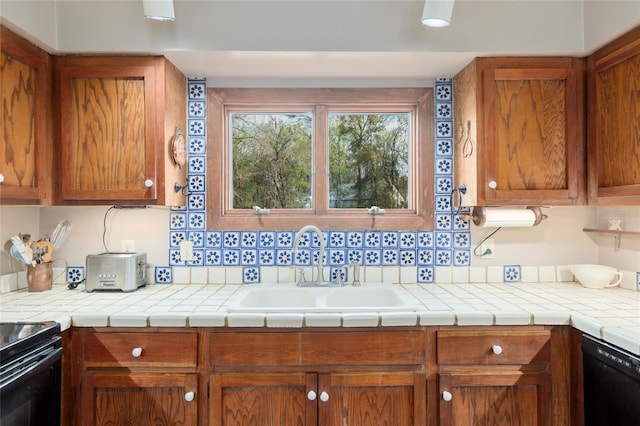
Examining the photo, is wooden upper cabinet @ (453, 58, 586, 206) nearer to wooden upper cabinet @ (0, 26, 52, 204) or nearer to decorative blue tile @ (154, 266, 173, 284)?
decorative blue tile @ (154, 266, 173, 284)

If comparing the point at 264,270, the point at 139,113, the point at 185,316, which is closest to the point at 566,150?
the point at 264,270

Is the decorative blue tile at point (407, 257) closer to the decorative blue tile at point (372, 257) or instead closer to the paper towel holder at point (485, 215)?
the decorative blue tile at point (372, 257)

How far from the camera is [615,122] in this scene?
174 centimetres

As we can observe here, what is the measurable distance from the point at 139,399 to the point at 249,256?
34.1 inches

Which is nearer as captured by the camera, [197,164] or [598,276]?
[598,276]

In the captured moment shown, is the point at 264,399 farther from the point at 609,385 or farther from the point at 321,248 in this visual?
the point at 609,385

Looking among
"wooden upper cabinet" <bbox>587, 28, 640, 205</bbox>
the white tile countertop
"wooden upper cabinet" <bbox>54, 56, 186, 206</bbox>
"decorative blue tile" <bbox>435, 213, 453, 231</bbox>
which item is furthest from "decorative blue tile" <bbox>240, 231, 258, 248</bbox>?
"wooden upper cabinet" <bbox>587, 28, 640, 205</bbox>

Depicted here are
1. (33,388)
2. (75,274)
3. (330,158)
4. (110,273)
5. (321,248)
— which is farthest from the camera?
(330,158)

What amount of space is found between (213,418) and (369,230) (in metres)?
1.18

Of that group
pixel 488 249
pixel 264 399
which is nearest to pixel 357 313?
pixel 264 399

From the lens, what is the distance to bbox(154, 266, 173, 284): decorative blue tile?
7.12ft

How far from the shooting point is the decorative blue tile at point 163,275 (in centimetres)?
217

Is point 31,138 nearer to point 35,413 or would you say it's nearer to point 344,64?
point 35,413

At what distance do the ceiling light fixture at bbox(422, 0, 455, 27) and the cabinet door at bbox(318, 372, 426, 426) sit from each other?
1.45 m
